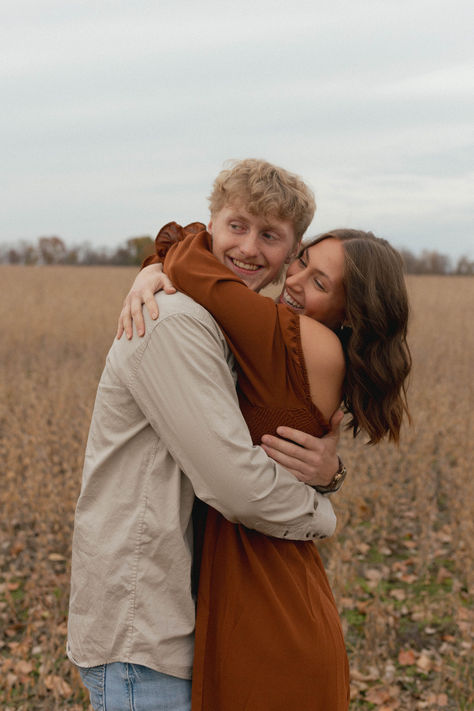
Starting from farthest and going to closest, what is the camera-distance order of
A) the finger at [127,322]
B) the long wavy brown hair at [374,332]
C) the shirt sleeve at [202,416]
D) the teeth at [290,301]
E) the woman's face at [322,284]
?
the teeth at [290,301]
the woman's face at [322,284]
the long wavy brown hair at [374,332]
the finger at [127,322]
the shirt sleeve at [202,416]

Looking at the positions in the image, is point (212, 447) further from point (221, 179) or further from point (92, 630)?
point (221, 179)

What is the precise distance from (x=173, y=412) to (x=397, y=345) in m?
0.75

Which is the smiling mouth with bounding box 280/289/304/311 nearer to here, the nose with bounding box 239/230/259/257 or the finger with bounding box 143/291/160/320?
the nose with bounding box 239/230/259/257

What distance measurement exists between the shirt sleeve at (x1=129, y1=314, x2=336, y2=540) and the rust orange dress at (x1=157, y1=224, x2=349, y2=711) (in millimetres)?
92

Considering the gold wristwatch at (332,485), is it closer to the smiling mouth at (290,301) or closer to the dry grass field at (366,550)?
the smiling mouth at (290,301)

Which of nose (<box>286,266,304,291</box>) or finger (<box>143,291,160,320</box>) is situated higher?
nose (<box>286,266,304,291</box>)

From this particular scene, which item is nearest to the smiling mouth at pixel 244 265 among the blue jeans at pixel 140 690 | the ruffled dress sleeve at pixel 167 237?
the ruffled dress sleeve at pixel 167 237

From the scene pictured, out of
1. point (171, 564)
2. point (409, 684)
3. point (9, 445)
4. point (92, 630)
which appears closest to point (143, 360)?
point (171, 564)

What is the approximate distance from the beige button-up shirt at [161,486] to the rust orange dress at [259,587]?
1.9 inches

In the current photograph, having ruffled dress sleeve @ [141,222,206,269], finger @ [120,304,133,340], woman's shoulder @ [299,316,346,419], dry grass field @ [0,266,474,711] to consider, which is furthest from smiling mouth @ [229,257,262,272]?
dry grass field @ [0,266,474,711]

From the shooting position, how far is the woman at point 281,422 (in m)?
1.61

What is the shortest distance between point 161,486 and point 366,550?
4251mm

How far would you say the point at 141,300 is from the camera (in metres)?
1.70

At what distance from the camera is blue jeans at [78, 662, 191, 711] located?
1606mm
